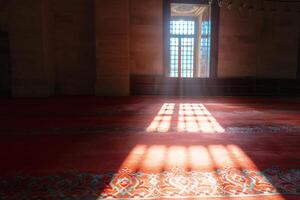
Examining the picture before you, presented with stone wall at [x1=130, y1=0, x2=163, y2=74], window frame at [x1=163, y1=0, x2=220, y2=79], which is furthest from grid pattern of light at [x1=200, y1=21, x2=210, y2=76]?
stone wall at [x1=130, y1=0, x2=163, y2=74]

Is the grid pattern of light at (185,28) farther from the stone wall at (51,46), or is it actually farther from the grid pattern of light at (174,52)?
the stone wall at (51,46)

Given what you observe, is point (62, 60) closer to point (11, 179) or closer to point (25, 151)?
point (25, 151)

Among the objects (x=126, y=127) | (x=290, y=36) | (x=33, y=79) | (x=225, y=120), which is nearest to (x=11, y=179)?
(x=126, y=127)

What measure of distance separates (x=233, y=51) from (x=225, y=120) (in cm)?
684

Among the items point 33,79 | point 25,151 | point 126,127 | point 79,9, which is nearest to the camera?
point 25,151

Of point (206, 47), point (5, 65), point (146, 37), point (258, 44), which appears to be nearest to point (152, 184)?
point (146, 37)

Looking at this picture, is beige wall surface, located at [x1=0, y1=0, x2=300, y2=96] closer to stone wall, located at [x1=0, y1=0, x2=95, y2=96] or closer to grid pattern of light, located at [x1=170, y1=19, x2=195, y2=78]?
stone wall, located at [x1=0, y1=0, x2=95, y2=96]

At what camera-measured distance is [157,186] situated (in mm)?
1939

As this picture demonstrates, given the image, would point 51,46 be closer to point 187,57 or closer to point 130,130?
point 130,130

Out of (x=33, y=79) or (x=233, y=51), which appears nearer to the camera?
(x=33, y=79)

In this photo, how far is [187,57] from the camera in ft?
48.5

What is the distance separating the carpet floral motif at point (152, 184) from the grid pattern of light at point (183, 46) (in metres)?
12.6

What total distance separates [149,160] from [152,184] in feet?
1.78

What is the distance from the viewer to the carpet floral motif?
5.94 feet
